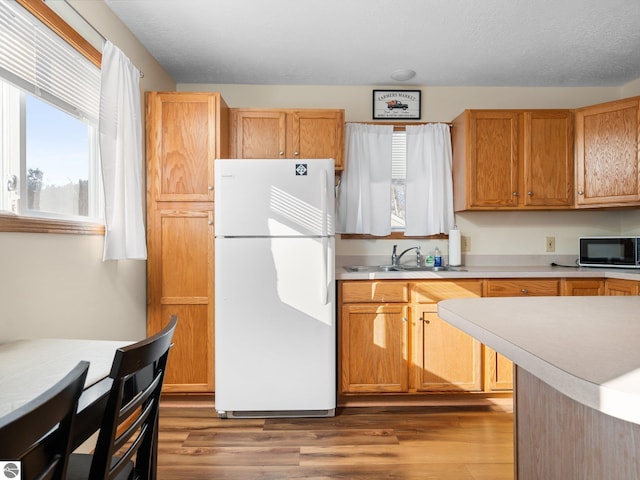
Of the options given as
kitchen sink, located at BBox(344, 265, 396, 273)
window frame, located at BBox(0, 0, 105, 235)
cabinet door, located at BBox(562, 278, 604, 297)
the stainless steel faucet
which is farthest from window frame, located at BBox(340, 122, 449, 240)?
window frame, located at BBox(0, 0, 105, 235)

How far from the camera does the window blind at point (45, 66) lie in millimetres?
1444

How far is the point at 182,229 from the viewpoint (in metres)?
2.61

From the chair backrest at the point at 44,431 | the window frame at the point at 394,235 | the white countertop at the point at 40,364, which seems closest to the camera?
the chair backrest at the point at 44,431

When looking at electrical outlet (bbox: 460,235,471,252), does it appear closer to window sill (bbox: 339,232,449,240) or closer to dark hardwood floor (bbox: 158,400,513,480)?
window sill (bbox: 339,232,449,240)

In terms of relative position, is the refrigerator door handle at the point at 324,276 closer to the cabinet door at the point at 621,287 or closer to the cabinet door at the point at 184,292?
the cabinet door at the point at 184,292

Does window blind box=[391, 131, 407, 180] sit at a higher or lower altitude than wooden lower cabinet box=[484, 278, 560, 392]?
higher

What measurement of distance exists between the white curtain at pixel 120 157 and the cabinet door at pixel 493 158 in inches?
93.2

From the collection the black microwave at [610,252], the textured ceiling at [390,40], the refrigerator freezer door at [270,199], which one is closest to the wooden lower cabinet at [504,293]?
the black microwave at [610,252]

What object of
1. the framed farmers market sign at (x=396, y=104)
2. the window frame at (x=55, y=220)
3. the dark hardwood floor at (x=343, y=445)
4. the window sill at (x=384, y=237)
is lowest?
the dark hardwood floor at (x=343, y=445)

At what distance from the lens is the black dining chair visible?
0.80 meters

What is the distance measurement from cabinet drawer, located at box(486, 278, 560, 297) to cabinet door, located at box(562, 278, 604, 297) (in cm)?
6

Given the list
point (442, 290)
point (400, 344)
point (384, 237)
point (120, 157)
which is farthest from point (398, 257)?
point (120, 157)

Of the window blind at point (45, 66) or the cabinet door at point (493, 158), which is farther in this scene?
the cabinet door at point (493, 158)

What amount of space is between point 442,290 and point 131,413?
2218 millimetres
